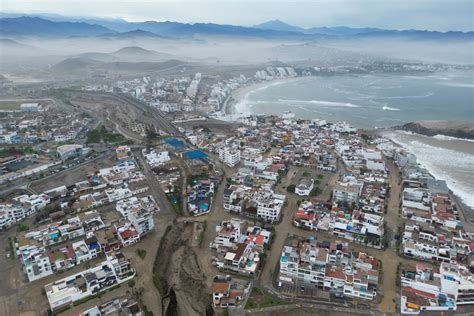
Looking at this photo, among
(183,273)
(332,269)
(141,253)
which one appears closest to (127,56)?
(141,253)

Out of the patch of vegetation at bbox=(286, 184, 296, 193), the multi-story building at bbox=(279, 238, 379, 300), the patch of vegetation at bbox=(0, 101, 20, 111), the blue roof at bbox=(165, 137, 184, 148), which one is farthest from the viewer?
the patch of vegetation at bbox=(0, 101, 20, 111)

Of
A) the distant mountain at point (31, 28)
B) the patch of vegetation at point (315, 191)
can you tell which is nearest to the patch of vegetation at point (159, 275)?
the patch of vegetation at point (315, 191)

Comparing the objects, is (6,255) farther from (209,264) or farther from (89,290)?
(209,264)

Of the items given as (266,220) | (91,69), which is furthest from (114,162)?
(91,69)

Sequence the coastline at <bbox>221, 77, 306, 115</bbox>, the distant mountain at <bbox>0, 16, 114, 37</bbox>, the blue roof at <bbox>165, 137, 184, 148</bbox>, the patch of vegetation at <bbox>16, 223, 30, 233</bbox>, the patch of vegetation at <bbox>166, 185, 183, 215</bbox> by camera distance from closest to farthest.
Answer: the patch of vegetation at <bbox>16, 223, 30, 233</bbox> → the patch of vegetation at <bbox>166, 185, 183, 215</bbox> → the blue roof at <bbox>165, 137, 184, 148</bbox> → the coastline at <bbox>221, 77, 306, 115</bbox> → the distant mountain at <bbox>0, 16, 114, 37</bbox>

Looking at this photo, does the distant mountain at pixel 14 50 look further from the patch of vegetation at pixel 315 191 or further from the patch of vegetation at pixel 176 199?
the patch of vegetation at pixel 315 191

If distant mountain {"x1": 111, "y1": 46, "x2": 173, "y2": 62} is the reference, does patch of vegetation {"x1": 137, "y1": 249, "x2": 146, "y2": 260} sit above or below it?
below

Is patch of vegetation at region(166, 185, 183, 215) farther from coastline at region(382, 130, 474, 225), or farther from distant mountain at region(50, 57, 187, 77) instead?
distant mountain at region(50, 57, 187, 77)

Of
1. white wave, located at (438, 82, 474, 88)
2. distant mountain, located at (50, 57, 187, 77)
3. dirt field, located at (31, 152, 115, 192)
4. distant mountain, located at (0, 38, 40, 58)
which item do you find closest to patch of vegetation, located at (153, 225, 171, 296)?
dirt field, located at (31, 152, 115, 192)
